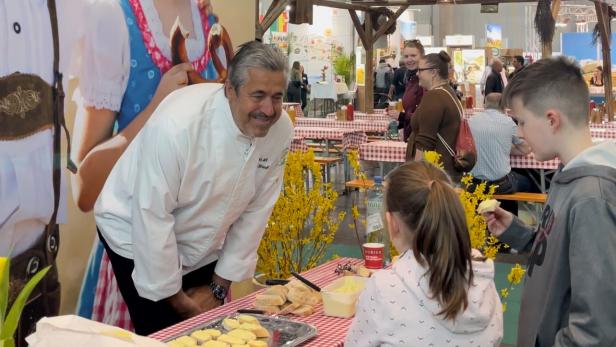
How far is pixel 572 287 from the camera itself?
6.38 ft

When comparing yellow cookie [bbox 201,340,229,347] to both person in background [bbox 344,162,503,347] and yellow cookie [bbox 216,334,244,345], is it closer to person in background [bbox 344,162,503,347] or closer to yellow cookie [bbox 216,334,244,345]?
yellow cookie [bbox 216,334,244,345]

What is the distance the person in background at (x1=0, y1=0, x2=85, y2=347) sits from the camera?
111 inches

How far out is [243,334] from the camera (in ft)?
7.14

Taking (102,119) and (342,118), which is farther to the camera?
(342,118)

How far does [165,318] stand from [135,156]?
0.61m

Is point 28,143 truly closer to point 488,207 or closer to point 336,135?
point 488,207

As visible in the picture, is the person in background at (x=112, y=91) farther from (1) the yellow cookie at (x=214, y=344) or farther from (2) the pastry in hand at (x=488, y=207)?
(2) the pastry in hand at (x=488, y=207)

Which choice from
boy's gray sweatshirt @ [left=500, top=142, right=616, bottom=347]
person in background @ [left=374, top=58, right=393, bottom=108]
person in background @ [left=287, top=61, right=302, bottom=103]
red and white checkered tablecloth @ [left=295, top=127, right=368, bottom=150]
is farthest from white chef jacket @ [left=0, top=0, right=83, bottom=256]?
person in background @ [left=374, top=58, right=393, bottom=108]

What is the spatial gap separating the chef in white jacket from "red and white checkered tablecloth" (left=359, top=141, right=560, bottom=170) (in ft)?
16.2

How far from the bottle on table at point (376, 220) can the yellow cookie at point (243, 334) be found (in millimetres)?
1221

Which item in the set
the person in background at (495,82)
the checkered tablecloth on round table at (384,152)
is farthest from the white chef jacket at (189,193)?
the person in background at (495,82)

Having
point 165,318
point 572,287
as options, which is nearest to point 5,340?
point 572,287

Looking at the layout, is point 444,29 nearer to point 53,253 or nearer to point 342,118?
point 342,118

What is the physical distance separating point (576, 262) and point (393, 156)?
621 centimetres
